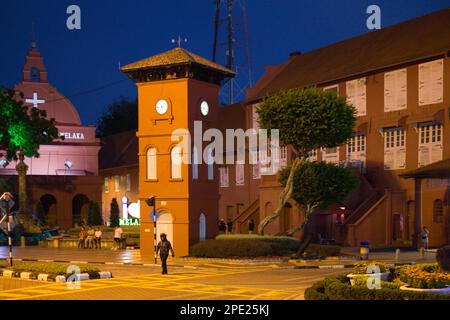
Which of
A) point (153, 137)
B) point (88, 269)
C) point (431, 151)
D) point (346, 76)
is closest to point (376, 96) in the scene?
point (346, 76)

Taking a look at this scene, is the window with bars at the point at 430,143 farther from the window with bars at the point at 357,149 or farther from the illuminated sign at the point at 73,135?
the illuminated sign at the point at 73,135

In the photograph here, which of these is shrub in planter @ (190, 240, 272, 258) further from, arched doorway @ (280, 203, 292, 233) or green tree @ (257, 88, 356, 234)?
arched doorway @ (280, 203, 292, 233)

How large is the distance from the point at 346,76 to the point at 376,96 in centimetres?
260

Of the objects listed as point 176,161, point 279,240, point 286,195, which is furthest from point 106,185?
point 279,240

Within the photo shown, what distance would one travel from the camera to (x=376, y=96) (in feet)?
→ 143

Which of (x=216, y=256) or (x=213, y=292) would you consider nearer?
(x=213, y=292)

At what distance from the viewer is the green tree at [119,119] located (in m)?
106

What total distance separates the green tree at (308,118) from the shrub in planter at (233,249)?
2.96 metres

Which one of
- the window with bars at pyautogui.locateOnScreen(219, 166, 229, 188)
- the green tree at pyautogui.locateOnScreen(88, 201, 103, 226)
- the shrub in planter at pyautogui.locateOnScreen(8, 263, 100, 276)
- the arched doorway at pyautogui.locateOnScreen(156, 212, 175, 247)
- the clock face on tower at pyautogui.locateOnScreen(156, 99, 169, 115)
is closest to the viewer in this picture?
the shrub in planter at pyautogui.locateOnScreen(8, 263, 100, 276)

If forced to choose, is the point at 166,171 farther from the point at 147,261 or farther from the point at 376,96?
the point at 376,96

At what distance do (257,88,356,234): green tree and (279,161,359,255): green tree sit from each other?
2.59 m

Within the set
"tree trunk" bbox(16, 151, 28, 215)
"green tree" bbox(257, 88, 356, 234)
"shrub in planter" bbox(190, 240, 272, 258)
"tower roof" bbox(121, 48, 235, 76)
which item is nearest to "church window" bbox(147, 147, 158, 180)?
"tower roof" bbox(121, 48, 235, 76)

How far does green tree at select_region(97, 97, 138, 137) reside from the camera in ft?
349

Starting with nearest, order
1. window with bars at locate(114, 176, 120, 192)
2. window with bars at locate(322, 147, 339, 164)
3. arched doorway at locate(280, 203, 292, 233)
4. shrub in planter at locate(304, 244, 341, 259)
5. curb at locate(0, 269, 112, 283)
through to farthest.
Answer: curb at locate(0, 269, 112, 283) < shrub in planter at locate(304, 244, 341, 259) < window with bars at locate(322, 147, 339, 164) < arched doorway at locate(280, 203, 292, 233) < window with bars at locate(114, 176, 120, 192)
